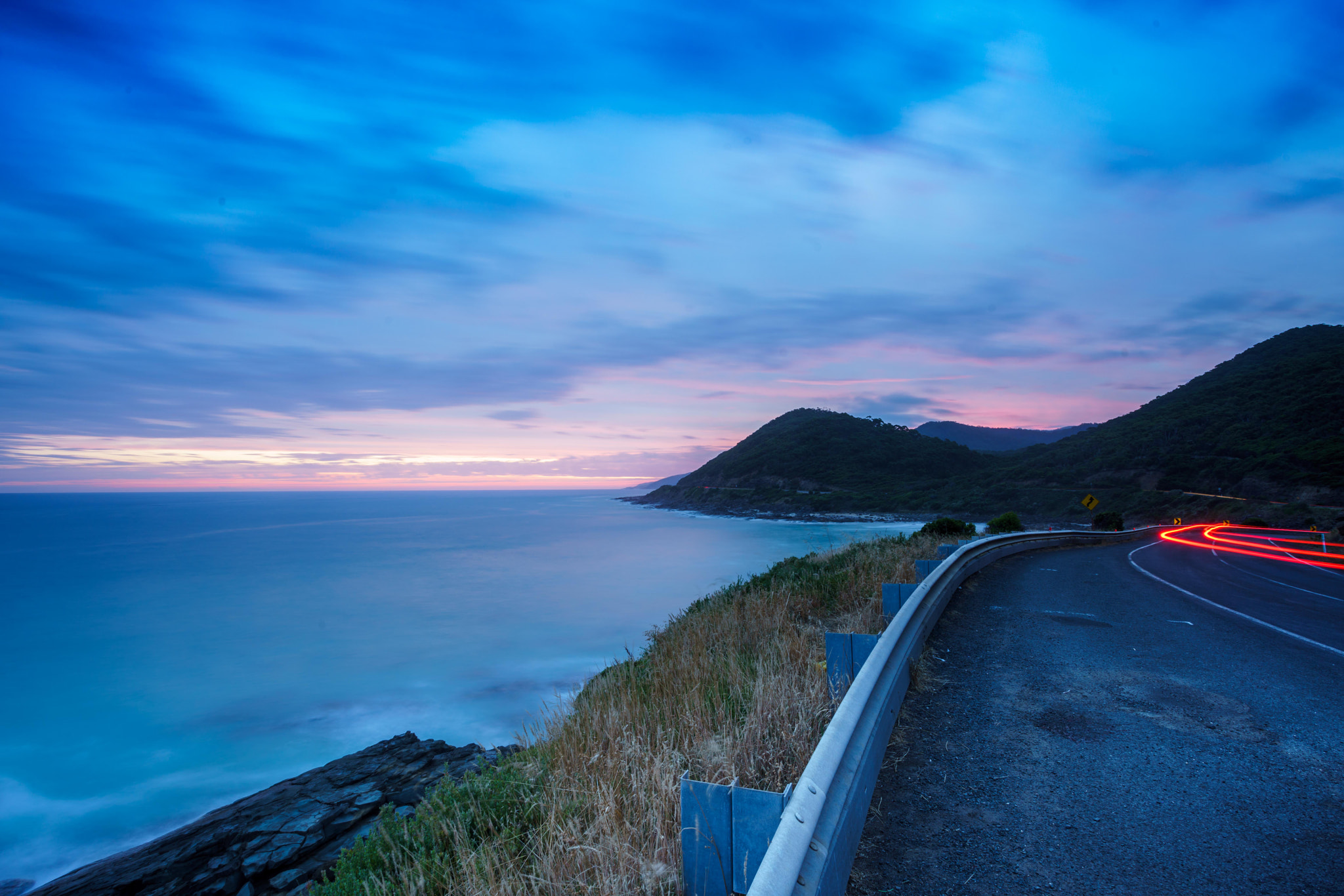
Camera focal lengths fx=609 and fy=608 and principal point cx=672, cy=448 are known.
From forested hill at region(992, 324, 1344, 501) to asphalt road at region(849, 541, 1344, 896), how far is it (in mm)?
60132

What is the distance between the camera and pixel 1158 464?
2512 inches

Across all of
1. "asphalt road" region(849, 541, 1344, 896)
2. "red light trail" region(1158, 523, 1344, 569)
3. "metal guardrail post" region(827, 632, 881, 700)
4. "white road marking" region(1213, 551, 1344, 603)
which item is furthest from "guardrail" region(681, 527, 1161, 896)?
"red light trail" region(1158, 523, 1344, 569)

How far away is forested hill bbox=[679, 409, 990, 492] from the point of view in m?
112

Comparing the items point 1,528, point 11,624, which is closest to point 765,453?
point 11,624

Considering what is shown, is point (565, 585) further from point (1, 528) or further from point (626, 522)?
point (1, 528)

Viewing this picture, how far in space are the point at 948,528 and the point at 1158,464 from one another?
5500cm

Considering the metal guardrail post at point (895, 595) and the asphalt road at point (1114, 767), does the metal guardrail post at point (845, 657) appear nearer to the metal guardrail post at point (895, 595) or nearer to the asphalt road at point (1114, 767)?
the asphalt road at point (1114, 767)

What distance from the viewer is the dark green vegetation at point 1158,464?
168ft

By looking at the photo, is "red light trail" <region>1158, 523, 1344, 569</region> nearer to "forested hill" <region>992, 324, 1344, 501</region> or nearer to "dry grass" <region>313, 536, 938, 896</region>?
"forested hill" <region>992, 324, 1344, 501</region>

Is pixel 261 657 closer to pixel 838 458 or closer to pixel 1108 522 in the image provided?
pixel 1108 522

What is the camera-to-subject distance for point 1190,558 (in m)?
18.6

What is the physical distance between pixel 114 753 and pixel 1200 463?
80599 mm

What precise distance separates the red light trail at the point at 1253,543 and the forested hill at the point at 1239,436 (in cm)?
2095

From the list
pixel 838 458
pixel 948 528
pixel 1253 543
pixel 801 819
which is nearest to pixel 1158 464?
pixel 1253 543
